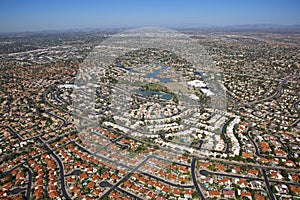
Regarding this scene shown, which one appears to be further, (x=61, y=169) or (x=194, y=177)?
(x=61, y=169)

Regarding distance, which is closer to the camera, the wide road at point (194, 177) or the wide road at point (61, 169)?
the wide road at point (194, 177)

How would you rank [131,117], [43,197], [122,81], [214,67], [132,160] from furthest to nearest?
[214,67], [122,81], [131,117], [132,160], [43,197]

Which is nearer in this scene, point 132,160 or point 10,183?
point 10,183

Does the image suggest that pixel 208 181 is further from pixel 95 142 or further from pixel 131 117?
pixel 131 117

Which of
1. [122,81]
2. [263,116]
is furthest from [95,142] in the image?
[122,81]

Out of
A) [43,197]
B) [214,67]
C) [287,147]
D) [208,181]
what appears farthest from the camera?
[214,67]

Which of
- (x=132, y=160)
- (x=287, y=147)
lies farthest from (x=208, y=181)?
(x=287, y=147)

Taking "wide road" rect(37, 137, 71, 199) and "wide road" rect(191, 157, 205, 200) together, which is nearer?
"wide road" rect(191, 157, 205, 200)

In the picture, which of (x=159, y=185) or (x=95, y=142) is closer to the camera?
(x=159, y=185)

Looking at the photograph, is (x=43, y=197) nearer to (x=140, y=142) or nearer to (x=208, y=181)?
(x=140, y=142)
